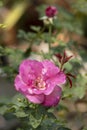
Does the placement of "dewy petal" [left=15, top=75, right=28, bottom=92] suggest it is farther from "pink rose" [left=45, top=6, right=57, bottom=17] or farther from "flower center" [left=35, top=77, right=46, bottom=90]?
"pink rose" [left=45, top=6, right=57, bottom=17]

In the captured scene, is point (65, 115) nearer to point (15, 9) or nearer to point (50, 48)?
point (50, 48)

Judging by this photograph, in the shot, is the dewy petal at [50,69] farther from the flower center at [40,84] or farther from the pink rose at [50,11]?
the pink rose at [50,11]

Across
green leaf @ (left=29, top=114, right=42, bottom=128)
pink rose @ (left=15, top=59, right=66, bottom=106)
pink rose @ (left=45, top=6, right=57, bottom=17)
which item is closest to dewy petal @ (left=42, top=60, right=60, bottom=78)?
pink rose @ (left=15, top=59, right=66, bottom=106)

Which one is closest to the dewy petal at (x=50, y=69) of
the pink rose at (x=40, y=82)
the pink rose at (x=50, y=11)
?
the pink rose at (x=40, y=82)

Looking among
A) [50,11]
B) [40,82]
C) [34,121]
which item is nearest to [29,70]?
[40,82]

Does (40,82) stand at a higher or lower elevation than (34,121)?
higher

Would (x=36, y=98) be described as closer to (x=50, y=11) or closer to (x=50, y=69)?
(x=50, y=69)

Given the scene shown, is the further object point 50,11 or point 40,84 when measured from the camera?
point 50,11

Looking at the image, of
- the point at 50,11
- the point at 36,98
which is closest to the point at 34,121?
the point at 36,98

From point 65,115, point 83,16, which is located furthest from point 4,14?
point 65,115
